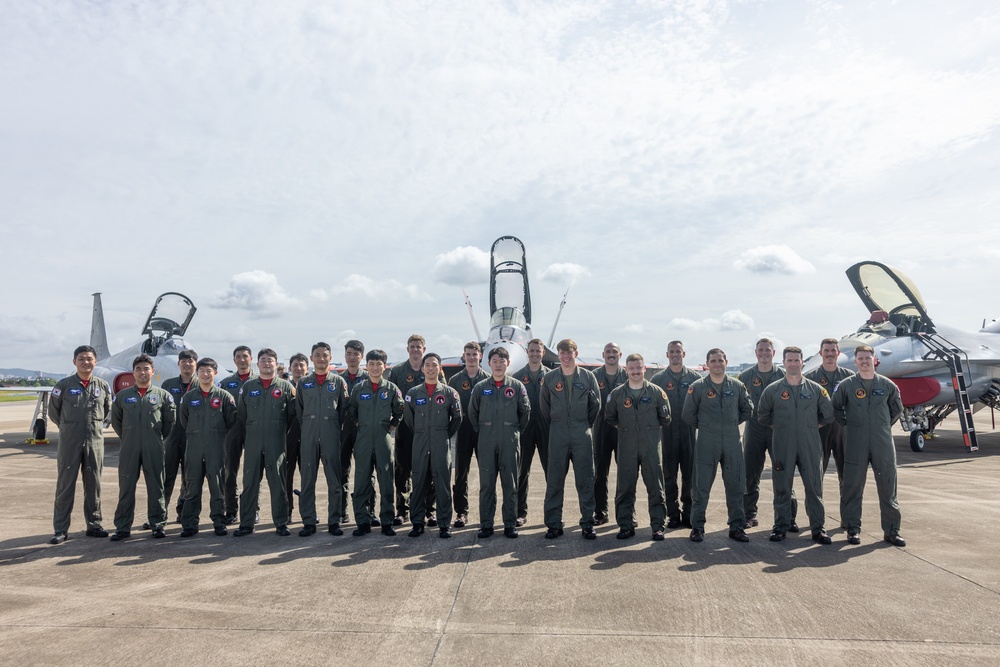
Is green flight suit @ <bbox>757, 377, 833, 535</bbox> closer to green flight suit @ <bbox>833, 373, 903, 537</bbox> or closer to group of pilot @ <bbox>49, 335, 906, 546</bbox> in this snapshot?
group of pilot @ <bbox>49, 335, 906, 546</bbox>

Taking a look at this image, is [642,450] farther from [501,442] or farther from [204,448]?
[204,448]

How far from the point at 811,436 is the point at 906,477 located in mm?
4913

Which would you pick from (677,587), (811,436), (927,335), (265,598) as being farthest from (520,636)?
(927,335)

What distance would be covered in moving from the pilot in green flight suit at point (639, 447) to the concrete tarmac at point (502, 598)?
0.27 meters

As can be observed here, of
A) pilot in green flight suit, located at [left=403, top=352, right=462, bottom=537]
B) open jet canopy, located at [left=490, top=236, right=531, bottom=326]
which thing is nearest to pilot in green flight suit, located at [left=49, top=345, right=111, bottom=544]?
pilot in green flight suit, located at [left=403, top=352, right=462, bottom=537]

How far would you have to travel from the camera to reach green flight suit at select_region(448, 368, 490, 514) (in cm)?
619

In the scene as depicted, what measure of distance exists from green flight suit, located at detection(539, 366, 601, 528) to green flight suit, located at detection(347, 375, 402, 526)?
5.19 ft

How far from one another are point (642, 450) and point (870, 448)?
7.17 ft

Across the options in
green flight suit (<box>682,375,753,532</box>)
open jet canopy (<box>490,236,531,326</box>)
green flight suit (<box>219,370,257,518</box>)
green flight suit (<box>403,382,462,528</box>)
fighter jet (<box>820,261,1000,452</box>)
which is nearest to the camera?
green flight suit (<box>682,375,753,532</box>)

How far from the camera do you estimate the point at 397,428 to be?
20.7ft

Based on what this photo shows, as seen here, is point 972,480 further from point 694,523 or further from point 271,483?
point 271,483

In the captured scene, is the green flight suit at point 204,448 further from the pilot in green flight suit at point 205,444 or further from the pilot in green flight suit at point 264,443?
the pilot in green flight suit at point 264,443

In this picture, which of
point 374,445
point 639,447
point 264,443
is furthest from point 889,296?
point 264,443

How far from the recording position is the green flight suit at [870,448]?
5445mm
